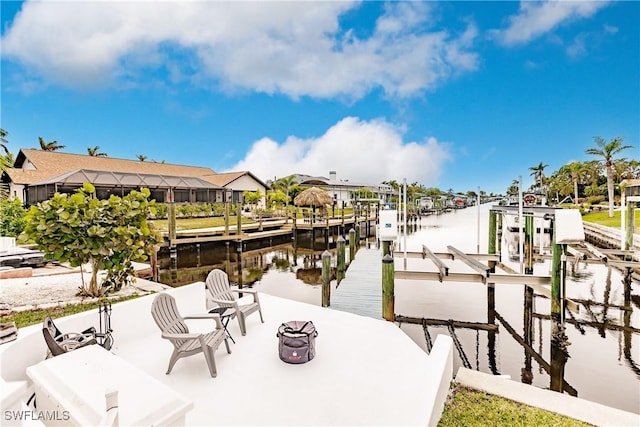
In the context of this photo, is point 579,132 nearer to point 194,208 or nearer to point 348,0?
point 348,0

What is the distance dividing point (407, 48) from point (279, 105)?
21394 mm

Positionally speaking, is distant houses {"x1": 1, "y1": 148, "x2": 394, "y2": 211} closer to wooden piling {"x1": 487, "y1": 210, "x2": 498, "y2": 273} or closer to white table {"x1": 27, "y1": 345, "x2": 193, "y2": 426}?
wooden piling {"x1": 487, "y1": 210, "x2": 498, "y2": 273}

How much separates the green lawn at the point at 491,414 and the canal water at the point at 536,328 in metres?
2.41

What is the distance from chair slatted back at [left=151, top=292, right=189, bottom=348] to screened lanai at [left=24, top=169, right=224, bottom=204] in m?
14.6

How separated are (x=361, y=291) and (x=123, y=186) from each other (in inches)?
827

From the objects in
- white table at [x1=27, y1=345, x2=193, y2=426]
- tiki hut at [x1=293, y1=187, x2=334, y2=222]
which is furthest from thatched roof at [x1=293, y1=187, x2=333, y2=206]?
white table at [x1=27, y1=345, x2=193, y2=426]

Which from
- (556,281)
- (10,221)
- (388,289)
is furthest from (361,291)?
(10,221)

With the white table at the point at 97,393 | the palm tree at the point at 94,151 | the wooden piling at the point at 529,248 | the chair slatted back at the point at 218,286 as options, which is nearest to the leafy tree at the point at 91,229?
the chair slatted back at the point at 218,286

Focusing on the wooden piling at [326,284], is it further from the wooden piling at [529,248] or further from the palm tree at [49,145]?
the palm tree at [49,145]

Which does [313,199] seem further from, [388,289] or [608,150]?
[608,150]

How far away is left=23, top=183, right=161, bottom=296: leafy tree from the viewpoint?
5766 mm

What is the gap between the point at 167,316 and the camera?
3840 mm

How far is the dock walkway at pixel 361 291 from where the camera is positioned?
6625mm

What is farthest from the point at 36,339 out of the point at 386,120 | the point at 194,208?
the point at 386,120
